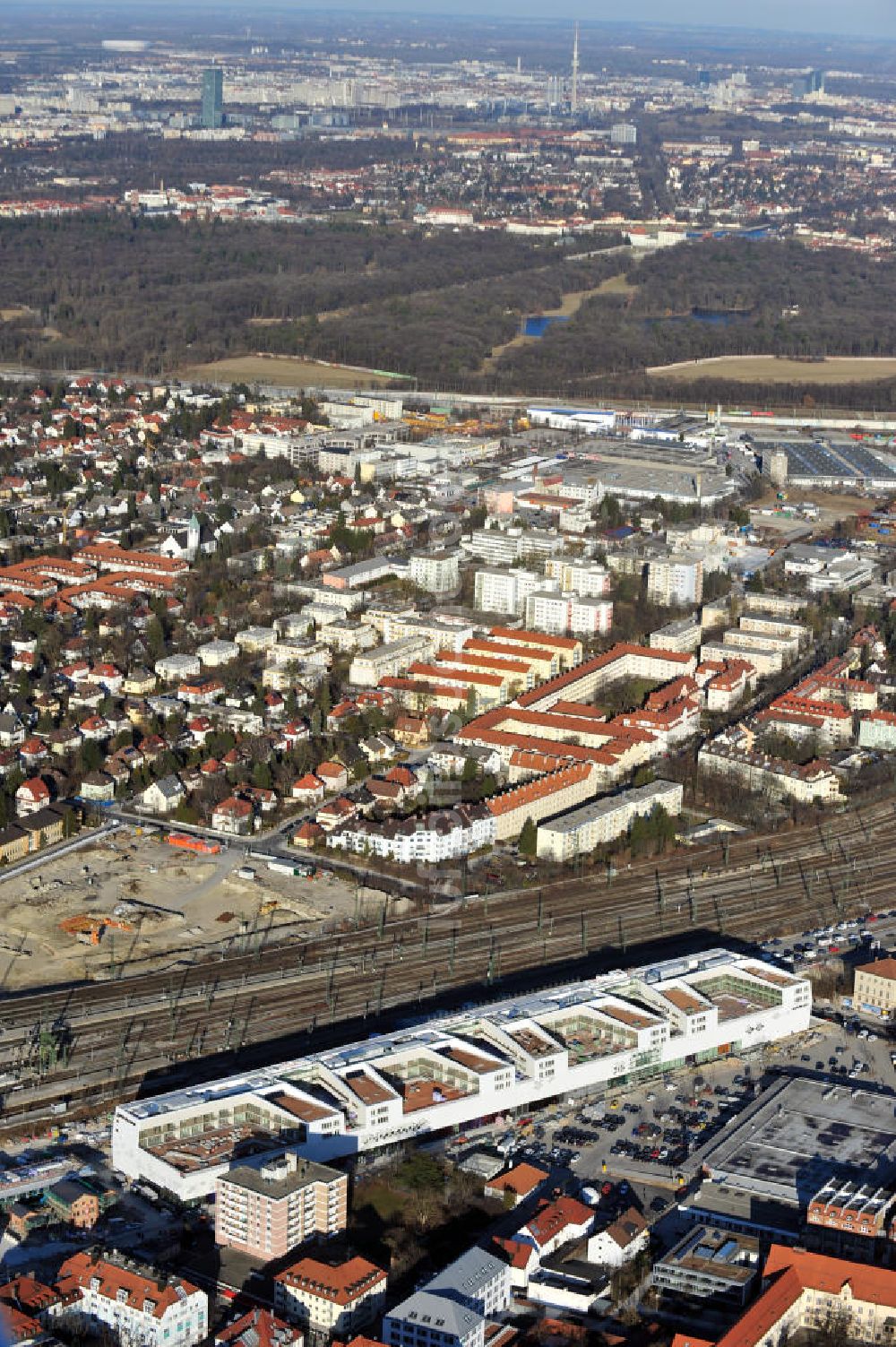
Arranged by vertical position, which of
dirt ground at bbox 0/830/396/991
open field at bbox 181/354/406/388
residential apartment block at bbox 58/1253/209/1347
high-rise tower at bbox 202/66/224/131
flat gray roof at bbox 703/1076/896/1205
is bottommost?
open field at bbox 181/354/406/388

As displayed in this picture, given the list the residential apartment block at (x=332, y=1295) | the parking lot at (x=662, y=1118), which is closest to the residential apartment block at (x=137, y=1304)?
the residential apartment block at (x=332, y=1295)

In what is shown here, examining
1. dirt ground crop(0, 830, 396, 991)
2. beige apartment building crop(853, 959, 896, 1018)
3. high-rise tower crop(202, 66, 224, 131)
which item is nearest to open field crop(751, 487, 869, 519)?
dirt ground crop(0, 830, 396, 991)

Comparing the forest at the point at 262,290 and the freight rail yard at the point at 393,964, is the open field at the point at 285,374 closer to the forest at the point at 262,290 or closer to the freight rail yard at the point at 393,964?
the forest at the point at 262,290

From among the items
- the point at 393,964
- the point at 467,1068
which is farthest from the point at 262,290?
the point at 467,1068

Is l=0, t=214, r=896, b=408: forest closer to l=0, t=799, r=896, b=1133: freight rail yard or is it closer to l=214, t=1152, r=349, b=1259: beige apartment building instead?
l=0, t=799, r=896, b=1133: freight rail yard

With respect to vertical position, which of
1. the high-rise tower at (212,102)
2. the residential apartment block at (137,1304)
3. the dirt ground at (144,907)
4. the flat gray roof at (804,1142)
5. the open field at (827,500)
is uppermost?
the high-rise tower at (212,102)

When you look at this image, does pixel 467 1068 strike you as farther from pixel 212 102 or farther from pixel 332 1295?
pixel 212 102

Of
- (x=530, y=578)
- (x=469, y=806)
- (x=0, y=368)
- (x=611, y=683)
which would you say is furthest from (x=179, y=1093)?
(x=0, y=368)
